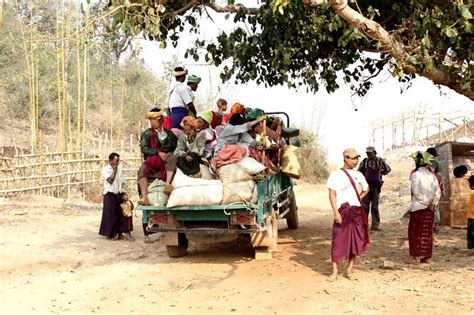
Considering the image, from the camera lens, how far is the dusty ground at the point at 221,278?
5.88 meters

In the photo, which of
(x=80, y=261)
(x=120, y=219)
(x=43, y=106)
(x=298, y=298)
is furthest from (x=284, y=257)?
(x=43, y=106)

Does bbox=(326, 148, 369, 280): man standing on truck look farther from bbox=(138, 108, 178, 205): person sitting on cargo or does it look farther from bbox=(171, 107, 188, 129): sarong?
bbox=(171, 107, 188, 129): sarong

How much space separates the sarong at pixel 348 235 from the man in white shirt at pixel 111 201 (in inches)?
201

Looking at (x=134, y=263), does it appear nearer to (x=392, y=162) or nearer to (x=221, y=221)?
(x=221, y=221)

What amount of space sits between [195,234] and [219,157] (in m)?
1.11

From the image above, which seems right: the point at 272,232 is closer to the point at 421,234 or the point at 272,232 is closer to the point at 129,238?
the point at 421,234

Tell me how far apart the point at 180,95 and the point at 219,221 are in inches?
87.1

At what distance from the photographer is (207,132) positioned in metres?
8.43

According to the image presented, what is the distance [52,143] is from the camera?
78.5 feet

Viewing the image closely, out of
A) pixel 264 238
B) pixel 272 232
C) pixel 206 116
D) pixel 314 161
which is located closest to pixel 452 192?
pixel 272 232

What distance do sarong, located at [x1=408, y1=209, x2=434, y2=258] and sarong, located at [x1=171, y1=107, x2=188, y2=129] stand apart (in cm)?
369

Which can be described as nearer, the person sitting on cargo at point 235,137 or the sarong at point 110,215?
the person sitting on cargo at point 235,137

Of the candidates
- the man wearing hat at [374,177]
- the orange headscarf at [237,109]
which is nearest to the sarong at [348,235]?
the orange headscarf at [237,109]

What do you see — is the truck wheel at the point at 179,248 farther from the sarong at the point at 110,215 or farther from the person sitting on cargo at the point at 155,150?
the sarong at the point at 110,215
